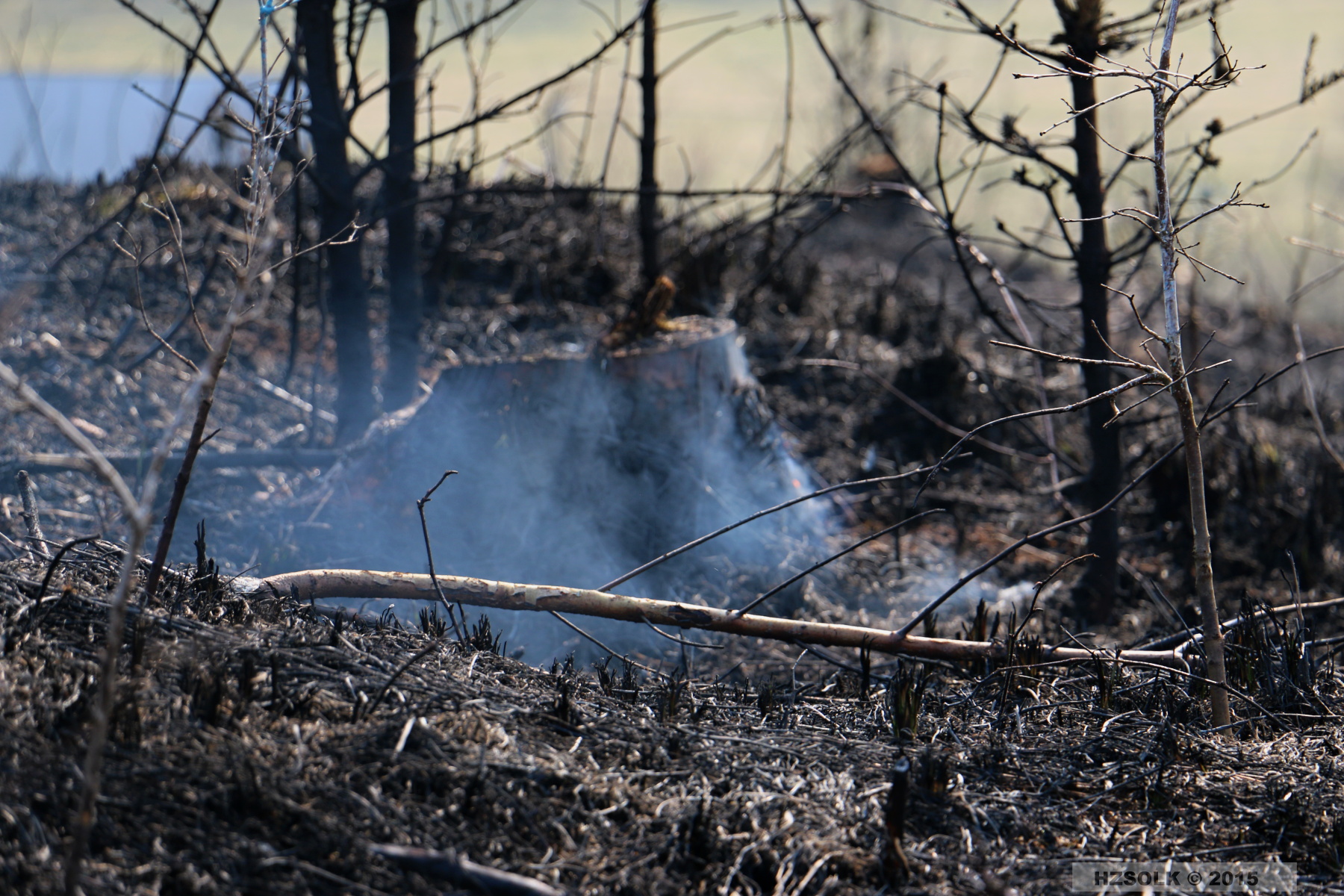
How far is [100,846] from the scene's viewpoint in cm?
152

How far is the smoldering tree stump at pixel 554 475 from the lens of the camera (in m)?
4.10

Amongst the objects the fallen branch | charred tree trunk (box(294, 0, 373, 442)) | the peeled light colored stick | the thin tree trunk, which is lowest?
the fallen branch

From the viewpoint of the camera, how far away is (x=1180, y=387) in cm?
218

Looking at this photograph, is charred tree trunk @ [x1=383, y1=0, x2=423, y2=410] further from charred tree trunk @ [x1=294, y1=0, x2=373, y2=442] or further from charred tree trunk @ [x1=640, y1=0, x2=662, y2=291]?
charred tree trunk @ [x1=640, y1=0, x2=662, y2=291]

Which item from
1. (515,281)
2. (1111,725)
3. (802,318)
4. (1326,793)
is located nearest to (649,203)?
(515,281)

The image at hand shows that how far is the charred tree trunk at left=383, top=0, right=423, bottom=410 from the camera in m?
4.49

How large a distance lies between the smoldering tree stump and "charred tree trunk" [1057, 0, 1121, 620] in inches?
54.0

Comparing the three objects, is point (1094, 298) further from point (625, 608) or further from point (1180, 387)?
point (625, 608)

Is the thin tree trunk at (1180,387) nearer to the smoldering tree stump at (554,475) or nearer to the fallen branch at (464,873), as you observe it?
the fallen branch at (464,873)

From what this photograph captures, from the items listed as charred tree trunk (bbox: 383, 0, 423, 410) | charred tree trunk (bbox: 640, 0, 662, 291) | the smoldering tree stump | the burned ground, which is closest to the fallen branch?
the burned ground

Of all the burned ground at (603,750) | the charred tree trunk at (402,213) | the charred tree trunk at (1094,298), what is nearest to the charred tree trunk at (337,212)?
the charred tree trunk at (402,213)

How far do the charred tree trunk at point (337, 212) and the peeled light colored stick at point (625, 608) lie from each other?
5.26 ft

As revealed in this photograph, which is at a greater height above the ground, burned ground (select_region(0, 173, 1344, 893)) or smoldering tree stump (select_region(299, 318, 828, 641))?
smoldering tree stump (select_region(299, 318, 828, 641))

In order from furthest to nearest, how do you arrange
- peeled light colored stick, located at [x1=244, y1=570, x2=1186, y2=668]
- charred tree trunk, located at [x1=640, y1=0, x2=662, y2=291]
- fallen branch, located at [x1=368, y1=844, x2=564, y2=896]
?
charred tree trunk, located at [x1=640, y1=0, x2=662, y2=291], peeled light colored stick, located at [x1=244, y1=570, x2=1186, y2=668], fallen branch, located at [x1=368, y1=844, x2=564, y2=896]
